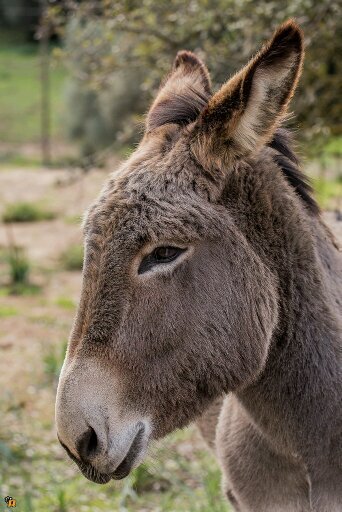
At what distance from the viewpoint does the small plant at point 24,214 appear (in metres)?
12.6

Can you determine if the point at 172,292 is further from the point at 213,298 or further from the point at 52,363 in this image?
the point at 52,363

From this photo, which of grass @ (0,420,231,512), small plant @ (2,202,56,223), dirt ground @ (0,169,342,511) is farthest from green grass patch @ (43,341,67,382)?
small plant @ (2,202,56,223)

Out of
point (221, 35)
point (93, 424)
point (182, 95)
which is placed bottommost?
point (221, 35)

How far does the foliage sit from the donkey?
2584 millimetres

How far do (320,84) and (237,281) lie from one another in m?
4.13

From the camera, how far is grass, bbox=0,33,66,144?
22.7 meters

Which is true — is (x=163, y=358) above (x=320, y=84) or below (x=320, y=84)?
above

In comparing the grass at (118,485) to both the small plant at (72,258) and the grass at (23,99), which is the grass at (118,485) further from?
the grass at (23,99)

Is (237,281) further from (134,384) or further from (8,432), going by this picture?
(8,432)

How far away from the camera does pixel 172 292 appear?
2.27 meters

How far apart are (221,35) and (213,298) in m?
4.37

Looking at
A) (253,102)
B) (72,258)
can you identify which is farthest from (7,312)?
(253,102)

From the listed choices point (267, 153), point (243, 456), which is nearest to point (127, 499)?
point (243, 456)

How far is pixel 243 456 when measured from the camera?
108 inches
